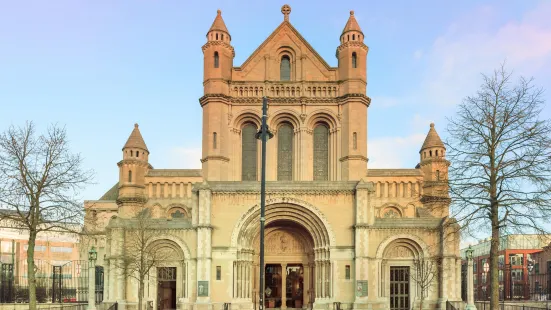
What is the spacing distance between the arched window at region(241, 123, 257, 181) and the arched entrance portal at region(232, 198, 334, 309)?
6.20 meters

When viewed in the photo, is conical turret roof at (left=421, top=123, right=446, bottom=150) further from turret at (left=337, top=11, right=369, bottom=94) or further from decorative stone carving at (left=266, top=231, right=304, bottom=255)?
decorative stone carving at (left=266, top=231, right=304, bottom=255)

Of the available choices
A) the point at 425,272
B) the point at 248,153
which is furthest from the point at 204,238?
the point at 425,272

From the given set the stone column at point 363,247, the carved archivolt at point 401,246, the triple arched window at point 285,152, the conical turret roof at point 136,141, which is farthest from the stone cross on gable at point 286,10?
the carved archivolt at point 401,246

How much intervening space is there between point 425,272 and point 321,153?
14.2 meters

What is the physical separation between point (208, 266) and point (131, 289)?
5.53m

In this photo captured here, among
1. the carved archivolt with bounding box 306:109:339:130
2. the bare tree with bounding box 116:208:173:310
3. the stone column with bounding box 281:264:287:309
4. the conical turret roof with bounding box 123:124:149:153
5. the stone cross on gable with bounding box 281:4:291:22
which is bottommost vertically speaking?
the stone column with bounding box 281:264:287:309

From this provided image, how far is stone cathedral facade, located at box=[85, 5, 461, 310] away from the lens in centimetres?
3925

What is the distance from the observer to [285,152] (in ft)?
157

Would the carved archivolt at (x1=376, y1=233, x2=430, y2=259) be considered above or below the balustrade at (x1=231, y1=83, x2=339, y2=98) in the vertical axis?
below

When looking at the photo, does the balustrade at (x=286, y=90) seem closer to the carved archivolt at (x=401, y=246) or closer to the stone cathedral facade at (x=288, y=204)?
the stone cathedral facade at (x=288, y=204)

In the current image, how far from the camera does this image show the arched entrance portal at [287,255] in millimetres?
39719

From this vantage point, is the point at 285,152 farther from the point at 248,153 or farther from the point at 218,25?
the point at 218,25

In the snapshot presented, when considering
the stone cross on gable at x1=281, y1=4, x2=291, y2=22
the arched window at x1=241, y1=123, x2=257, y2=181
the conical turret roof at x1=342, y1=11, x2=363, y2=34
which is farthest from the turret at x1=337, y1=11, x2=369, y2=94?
the arched window at x1=241, y1=123, x2=257, y2=181

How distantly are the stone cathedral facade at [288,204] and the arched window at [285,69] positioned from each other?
12 cm
